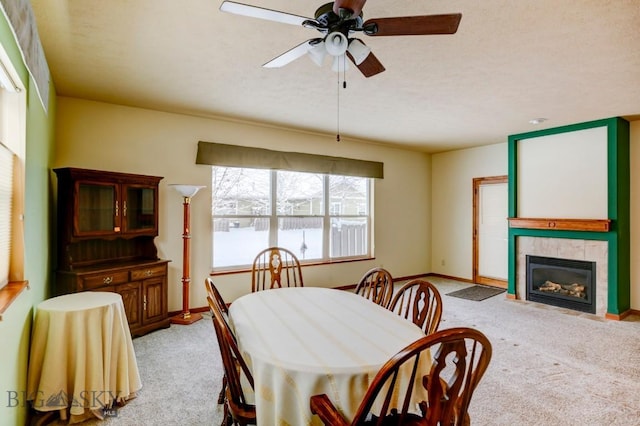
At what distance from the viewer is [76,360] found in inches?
82.7

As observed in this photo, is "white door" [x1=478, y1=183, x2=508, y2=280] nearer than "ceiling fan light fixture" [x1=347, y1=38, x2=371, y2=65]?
No

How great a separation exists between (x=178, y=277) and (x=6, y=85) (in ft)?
8.94

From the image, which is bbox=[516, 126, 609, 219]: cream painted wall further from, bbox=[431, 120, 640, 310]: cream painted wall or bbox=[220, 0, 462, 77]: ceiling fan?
bbox=[220, 0, 462, 77]: ceiling fan

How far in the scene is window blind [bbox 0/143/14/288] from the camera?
179 cm

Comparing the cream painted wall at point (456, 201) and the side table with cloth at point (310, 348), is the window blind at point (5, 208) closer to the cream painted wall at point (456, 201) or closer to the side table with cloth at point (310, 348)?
the side table with cloth at point (310, 348)

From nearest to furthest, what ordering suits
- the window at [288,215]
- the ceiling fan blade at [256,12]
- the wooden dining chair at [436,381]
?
the wooden dining chair at [436,381], the ceiling fan blade at [256,12], the window at [288,215]

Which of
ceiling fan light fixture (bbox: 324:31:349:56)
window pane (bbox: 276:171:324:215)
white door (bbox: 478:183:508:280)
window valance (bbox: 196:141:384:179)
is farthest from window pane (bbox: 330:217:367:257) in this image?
ceiling fan light fixture (bbox: 324:31:349:56)

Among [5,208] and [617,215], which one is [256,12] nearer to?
[5,208]

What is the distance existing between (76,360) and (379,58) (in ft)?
9.70

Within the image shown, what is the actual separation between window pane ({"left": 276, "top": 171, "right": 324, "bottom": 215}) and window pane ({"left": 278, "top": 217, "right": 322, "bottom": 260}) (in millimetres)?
124

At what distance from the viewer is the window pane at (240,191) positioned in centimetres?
448

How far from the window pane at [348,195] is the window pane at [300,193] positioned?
0.24 meters

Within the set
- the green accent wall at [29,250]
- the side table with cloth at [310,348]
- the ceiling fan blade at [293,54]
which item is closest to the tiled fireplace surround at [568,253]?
the side table with cloth at [310,348]

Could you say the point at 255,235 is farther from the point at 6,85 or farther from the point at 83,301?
the point at 6,85
